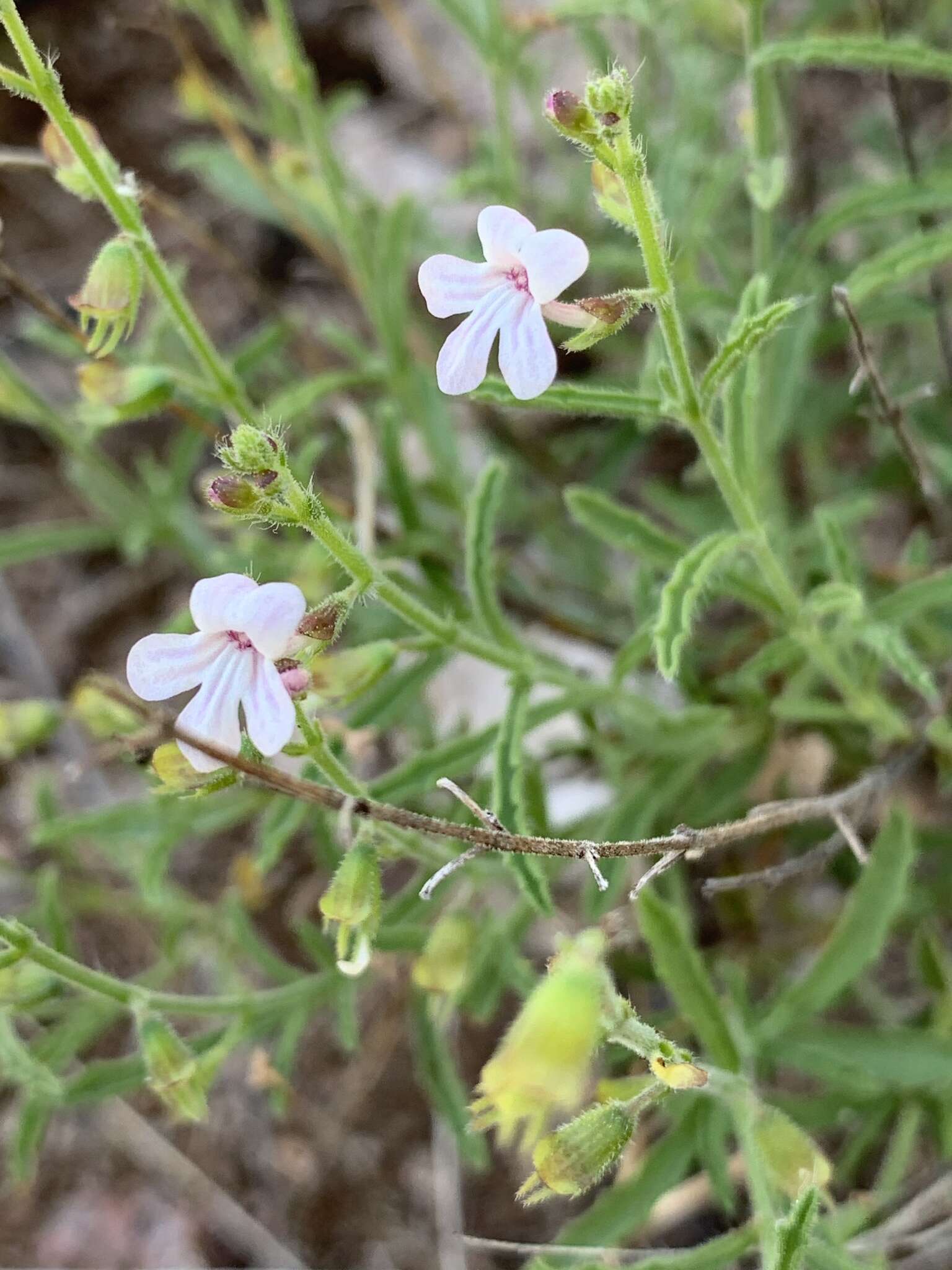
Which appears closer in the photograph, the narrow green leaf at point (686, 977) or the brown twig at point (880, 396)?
the brown twig at point (880, 396)

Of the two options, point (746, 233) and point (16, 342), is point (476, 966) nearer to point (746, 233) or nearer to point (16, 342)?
point (746, 233)

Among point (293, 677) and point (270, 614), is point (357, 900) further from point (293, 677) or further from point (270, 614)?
point (270, 614)

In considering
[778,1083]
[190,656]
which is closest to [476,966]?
[190,656]

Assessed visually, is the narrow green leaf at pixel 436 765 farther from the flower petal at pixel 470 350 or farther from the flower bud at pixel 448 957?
the flower petal at pixel 470 350

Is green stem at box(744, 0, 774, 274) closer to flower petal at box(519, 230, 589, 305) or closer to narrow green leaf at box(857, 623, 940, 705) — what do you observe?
narrow green leaf at box(857, 623, 940, 705)

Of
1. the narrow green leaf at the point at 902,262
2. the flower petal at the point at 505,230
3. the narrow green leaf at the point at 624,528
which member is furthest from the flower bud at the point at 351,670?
the narrow green leaf at the point at 902,262

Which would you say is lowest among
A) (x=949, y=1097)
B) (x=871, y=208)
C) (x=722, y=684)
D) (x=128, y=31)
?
(x=949, y=1097)
